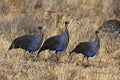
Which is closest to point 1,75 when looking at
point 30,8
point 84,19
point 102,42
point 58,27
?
point 102,42

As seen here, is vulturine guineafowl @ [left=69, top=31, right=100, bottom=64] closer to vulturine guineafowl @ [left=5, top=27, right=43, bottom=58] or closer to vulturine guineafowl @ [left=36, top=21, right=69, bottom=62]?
vulturine guineafowl @ [left=36, top=21, right=69, bottom=62]

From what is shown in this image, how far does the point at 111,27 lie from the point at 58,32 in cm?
186

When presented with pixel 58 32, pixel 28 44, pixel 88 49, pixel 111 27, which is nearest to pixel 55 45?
pixel 28 44

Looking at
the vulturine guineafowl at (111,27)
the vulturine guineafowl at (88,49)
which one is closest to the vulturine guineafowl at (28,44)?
the vulturine guineafowl at (88,49)

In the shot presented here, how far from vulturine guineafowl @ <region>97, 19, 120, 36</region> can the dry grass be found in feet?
0.74

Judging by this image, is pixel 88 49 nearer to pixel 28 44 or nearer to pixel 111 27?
pixel 28 44

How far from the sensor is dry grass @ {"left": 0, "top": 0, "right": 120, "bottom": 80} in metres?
11.8

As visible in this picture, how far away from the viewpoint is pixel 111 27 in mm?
17641

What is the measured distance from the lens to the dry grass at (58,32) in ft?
38.8

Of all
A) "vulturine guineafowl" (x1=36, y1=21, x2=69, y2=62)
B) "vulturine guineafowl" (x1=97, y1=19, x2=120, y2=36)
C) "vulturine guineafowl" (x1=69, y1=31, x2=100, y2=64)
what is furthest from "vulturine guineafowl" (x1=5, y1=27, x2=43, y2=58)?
"vulturine guineafowl" (x1=97, y1=19, x2=120, y2=36)

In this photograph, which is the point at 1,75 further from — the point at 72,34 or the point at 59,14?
the point at 59,14

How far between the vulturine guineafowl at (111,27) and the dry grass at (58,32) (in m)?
0.23

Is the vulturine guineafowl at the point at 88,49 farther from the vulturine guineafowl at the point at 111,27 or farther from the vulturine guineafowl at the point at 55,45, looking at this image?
the vulturine guineafowl at the point at 111,27

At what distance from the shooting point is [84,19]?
18.6 meters
